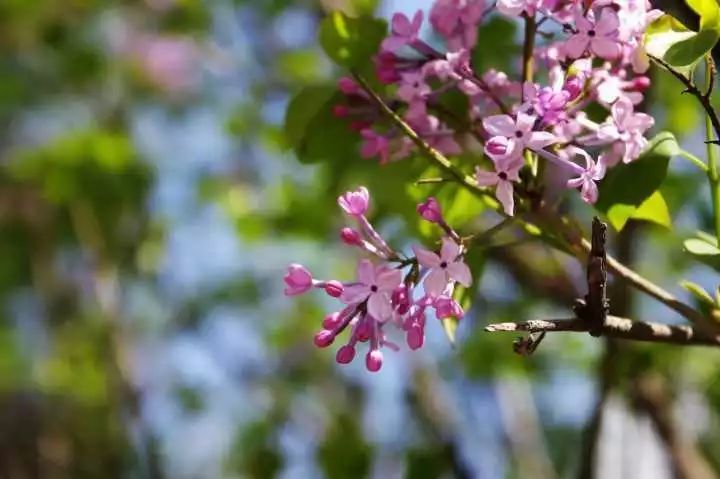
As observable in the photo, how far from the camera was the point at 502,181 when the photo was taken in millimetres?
525

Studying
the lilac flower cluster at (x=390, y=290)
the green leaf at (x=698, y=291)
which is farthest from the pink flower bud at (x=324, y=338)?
the green leaf at (x=698, y=291)

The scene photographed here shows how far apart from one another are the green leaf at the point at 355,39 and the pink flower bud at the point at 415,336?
238 millimetres

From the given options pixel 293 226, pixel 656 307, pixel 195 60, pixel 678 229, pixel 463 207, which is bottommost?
pixel 195 60

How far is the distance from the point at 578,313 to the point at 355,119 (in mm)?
252

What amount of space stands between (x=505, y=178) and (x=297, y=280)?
130 millimetres

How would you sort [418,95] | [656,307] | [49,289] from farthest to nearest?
[49,289]
[656,307]
[418,95]

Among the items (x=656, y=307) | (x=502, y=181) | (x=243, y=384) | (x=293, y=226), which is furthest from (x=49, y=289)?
(x=502, y=181)

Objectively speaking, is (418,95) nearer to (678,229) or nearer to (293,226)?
(678,229)

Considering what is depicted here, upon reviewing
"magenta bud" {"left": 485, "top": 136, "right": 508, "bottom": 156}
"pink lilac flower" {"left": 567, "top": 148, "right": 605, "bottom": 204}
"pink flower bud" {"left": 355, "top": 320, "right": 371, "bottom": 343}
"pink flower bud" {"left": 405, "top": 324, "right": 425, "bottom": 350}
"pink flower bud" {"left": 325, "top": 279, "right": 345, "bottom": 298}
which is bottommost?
"pink flower bud" {"left": 355, "top": 320, "right": 371, "bottom": 343}

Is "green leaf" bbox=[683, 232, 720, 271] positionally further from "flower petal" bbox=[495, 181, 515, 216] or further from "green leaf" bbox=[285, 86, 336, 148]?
"green leaf" bbox=[285, 86, 336, 148]

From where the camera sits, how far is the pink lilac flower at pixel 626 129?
0.57 meters

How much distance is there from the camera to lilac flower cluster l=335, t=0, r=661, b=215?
52cm

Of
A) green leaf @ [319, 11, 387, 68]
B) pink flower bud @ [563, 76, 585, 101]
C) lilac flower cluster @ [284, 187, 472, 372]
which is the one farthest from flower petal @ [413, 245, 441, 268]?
green leaf @ [319, 11, 387, 68]

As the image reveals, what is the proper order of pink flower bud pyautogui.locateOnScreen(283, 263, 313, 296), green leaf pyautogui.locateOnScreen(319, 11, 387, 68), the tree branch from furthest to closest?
green leaf pyautogui.locateOnScreen(319, 11, 387, 68)
pink flower bud pyautogui.locateOnScreen(283, 263, 313, 296)
the tree branch
